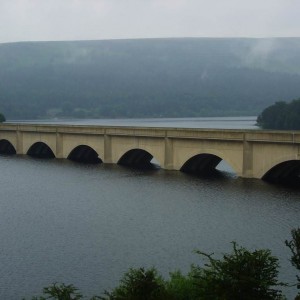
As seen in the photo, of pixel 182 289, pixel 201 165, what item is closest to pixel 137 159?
pixel 201 165

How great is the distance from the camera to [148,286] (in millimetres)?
19188

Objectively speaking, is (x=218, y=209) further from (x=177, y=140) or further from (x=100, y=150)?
(x=100, y=150)

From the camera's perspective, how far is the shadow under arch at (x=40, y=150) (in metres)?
76.2

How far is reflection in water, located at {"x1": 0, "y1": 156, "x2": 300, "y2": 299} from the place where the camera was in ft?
95.7

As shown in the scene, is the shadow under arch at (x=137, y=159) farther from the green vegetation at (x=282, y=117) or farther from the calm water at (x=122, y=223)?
the green vegetation at (x=282, y=117)

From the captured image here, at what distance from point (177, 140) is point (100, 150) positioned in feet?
38.5

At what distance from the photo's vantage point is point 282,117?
108 m

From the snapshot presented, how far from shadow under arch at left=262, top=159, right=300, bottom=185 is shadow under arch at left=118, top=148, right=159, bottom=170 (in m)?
15.0

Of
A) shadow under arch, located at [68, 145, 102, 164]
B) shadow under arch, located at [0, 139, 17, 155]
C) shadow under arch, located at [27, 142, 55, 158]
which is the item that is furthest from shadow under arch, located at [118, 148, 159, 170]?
shadow under arch, located at [0, 139, 17, 155]

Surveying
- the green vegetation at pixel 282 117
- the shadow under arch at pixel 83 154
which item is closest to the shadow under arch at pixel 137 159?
the shadow under arch at pixel 83 154

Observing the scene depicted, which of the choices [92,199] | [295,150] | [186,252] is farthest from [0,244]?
[295,150]

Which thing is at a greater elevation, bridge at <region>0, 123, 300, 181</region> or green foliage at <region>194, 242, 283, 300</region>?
bridge at <region>0, 123, 300, 181</region>

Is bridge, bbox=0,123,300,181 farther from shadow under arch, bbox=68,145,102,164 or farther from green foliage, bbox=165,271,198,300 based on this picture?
green foliage, bbox=165,271,198,300

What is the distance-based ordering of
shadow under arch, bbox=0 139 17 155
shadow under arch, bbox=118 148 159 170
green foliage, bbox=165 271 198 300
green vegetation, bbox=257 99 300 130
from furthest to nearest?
green vegetation, bbox=257 99 300 130
shadow under arch, bbox=0 139 17 155
shadow under arch, bbox=118 148 159 170
green foliage, bbox=165 271 198 300
